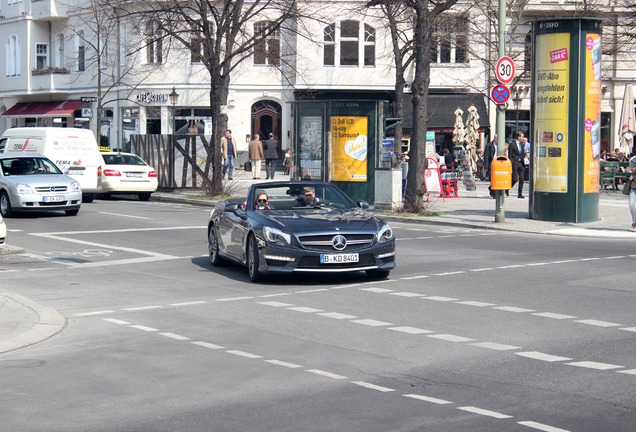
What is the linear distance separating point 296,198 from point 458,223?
8.92 meters

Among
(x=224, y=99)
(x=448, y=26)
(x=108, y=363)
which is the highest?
(x=448, y=26)

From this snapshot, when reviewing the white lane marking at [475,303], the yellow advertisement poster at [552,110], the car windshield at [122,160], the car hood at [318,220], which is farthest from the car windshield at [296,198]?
the car windshield at [122,160]

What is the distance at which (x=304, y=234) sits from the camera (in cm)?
1252

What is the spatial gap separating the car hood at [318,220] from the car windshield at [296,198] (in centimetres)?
32

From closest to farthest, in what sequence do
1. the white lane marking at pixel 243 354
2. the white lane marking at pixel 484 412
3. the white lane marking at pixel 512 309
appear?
1. the white lane marking at pixel 484 412
2. the white lane marking at pixel 243 354
3. the white lane marking at pixel 512 309

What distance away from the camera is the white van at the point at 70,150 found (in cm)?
2803

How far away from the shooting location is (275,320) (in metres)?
10.2

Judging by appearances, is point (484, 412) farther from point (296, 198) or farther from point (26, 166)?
point (26, 166)

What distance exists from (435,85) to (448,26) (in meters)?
8.75

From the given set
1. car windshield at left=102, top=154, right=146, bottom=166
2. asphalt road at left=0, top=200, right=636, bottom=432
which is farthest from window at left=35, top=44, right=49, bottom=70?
asphalt road at left=0, top=200, right=636, bottom=432

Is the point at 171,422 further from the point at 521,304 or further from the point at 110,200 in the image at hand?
the point at 110,200

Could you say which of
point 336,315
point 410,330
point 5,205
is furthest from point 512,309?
point 5,205

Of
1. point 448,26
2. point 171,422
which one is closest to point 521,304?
point 171,422

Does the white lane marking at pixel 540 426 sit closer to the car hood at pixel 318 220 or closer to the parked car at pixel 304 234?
the parked car at pixel 304 234
